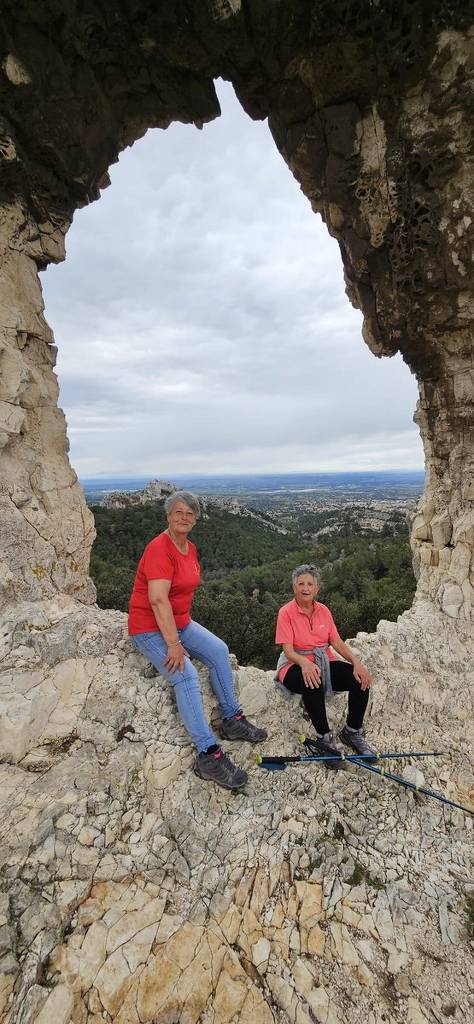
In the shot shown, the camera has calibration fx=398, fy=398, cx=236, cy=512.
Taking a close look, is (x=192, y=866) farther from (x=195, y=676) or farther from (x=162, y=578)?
(x=162, y=578)

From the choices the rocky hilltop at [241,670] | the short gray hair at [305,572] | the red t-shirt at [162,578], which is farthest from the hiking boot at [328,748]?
the red t-shirt at [162,578]

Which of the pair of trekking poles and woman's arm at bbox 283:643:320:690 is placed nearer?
the pair of trekking poles

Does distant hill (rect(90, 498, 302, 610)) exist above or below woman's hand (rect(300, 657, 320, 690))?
below

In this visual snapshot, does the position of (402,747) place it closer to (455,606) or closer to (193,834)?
(455,606)

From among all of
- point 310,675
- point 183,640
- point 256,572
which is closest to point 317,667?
point 310,675

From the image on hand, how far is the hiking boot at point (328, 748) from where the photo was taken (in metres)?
3.73

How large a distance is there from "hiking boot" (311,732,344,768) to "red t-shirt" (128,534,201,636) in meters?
1.74

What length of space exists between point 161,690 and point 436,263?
5.52m

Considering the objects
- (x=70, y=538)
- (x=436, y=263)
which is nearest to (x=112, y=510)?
(x=70, y=538)

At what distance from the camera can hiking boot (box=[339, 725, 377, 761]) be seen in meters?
3.94

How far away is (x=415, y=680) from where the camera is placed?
4594 mm

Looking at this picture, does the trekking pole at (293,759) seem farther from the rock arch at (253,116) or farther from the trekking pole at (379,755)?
the rock arch at (253,116)

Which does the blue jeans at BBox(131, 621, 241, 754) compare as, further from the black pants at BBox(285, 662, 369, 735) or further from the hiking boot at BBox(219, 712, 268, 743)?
the black pants at BBox(285, 662, 369, 735)

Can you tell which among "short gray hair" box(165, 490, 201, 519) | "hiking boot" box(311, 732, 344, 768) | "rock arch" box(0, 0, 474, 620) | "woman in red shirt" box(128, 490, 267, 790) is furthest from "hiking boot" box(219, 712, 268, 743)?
"rock arch" box(0, 0, 474, 620)
